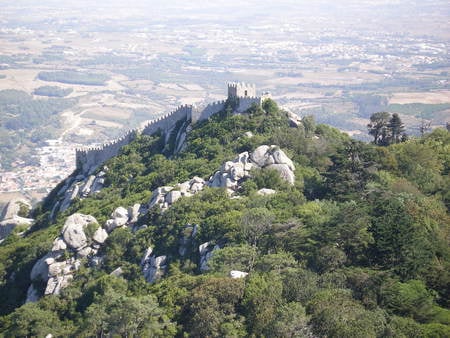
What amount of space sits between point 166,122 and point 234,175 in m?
23.2

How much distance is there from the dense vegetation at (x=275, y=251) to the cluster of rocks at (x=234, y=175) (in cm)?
107

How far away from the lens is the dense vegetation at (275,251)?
2980 cm

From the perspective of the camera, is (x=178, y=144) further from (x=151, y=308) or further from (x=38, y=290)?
(x=151, y=308)

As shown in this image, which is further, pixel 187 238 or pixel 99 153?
pixel 99 153

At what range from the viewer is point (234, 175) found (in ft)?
163

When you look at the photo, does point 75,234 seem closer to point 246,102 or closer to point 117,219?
point 117,219

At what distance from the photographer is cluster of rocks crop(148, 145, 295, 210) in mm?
49062

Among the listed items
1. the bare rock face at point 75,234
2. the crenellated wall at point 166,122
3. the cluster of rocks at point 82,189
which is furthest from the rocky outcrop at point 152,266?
the crenellated wall at point 166,122

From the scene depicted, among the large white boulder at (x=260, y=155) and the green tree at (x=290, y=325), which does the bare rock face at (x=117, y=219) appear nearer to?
the large white boulder at (x=260, y=155)

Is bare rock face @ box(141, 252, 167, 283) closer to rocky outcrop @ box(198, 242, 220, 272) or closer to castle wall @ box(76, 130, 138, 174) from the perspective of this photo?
rocky outcrop @ box(198, 242, 220, 272)

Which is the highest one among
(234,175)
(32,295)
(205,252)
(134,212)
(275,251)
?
(234,175)

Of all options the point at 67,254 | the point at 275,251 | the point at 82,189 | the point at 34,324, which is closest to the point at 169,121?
the point at 82,189

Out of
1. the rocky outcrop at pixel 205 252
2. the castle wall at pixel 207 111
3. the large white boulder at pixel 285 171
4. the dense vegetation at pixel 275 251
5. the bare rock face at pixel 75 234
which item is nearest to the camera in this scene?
the dense vegetation at pixel 275 251

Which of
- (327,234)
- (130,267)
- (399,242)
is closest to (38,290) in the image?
(130,267)
